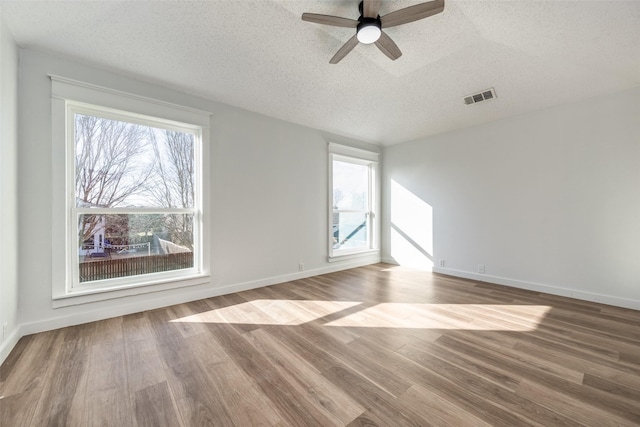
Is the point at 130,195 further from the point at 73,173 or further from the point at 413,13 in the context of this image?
the point at 413,13

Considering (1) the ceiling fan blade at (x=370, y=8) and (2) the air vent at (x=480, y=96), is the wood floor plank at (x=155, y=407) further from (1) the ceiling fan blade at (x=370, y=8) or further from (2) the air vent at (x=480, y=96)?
(2) the air vent at (x=480, y=96)

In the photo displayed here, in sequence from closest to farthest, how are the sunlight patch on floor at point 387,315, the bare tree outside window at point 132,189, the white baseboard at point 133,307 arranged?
1. the white baseboard at point 133,307
2. the sunlight patch on floor at point 387,315
3. the bare tree outside window at point 132,189

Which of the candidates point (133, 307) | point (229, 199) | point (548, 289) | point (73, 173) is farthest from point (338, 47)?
point (548, 289)

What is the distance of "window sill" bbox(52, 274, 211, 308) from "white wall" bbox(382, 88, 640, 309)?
4.00 m

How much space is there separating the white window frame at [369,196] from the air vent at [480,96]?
2.09 metres

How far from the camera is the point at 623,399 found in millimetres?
1497

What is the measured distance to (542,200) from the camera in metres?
3.56

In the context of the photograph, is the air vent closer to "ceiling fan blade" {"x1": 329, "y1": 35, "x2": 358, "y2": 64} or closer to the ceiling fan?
the ceiling fan

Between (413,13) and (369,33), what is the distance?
34 centimetres

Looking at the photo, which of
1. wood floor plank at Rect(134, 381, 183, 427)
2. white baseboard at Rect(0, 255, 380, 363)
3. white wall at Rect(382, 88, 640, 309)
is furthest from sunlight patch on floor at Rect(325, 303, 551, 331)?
white baseboard at Rect(0, 255, 380, 363)

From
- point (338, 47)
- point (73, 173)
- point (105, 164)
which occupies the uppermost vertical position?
point (338, 47)

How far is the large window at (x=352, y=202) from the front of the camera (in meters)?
4.86

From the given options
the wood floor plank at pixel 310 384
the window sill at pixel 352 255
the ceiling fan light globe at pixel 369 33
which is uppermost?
the ceiling fan light globe at pixel 369 33

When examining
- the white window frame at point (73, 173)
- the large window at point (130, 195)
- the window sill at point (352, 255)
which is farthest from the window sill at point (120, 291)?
the window sill at point (352, 255)
